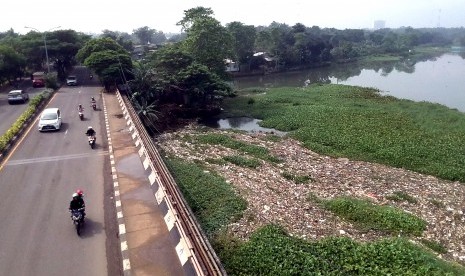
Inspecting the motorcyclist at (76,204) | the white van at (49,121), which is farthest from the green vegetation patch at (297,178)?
the white van at (49,121)

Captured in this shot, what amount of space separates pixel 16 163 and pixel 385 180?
64.6 feet

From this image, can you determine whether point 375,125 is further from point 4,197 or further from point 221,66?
point 4,197

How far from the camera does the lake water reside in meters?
53.2

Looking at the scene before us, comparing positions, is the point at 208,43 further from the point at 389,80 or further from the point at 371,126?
the point at 389,80

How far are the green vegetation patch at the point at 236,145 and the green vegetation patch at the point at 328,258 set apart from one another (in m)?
11.0

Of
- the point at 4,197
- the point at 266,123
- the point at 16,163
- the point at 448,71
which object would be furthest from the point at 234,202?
the point at 448,71

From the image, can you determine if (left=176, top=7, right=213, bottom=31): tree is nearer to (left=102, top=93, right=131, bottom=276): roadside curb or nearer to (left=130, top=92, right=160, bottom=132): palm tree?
(left=130, top=92, right=160, bottom=132): palm tree

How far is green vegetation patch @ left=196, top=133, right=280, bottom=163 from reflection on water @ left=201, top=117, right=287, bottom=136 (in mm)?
5566

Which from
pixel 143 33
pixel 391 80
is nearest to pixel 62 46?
pixel 391 80

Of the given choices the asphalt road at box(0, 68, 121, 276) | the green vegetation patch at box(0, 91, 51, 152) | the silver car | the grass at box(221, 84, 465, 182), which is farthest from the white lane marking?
the silver car

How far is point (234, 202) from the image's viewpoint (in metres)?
16.1

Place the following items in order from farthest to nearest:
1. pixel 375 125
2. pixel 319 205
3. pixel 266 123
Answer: pixel 266 123 → pixel 375 125 → pixel 319 205

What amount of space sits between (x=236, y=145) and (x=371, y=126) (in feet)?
43.2

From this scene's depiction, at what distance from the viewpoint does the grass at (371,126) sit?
24375 mm
